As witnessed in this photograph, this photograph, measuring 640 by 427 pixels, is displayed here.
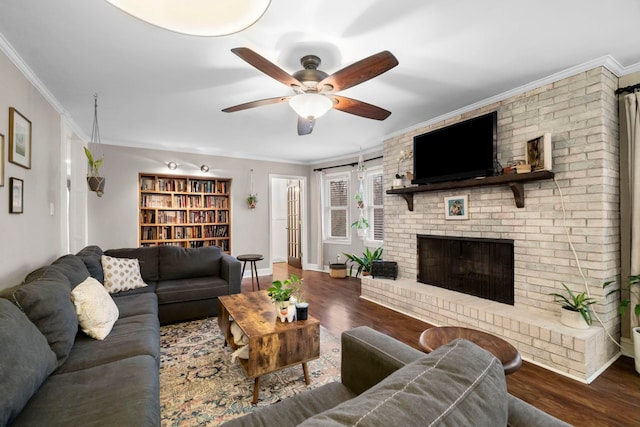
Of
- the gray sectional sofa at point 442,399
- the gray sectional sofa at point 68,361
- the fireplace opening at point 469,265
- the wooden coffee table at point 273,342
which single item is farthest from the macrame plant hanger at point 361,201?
the gray sectional sofa at point 442,399

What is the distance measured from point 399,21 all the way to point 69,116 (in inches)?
152

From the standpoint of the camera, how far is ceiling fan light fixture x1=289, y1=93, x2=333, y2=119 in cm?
209

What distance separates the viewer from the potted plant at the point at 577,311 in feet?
7.61

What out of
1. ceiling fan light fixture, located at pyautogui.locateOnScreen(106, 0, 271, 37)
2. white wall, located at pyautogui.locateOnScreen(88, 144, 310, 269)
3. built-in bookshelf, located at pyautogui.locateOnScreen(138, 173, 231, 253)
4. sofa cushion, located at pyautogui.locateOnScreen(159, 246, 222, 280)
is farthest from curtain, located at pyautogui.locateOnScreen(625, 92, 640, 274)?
built-in bookshelf, located at pyautogui.locateOnScreen(138, 173, 231, 253)

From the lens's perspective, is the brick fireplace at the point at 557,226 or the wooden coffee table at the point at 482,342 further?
the brick fireplace at the point at 557,226

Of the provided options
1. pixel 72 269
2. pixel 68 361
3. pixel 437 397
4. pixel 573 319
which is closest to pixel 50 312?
pixel 68 361

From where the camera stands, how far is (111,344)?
6.04ft

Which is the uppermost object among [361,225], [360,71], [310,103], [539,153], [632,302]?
[360,71]

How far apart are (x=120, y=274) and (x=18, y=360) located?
2191 millimetres

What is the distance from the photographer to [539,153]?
8.58 feet

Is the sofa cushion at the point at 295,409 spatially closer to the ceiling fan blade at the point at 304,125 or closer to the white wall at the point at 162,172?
the ceiling fan blade at the point at 304,125

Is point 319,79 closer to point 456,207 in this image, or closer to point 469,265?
point 456,207

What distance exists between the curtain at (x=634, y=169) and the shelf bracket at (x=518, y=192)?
0.75 meters

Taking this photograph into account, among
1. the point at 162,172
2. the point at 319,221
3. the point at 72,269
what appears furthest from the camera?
the point at 319,221
